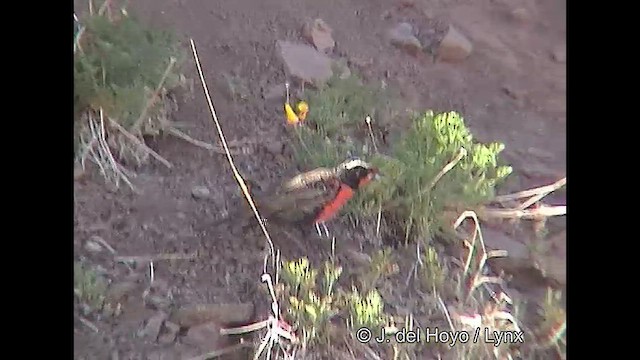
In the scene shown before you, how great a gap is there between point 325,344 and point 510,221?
0.33m

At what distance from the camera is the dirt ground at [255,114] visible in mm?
1001

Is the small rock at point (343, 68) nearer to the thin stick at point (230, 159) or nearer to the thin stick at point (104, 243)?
the thin stick at point (230, 159)

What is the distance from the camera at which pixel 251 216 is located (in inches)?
40.9

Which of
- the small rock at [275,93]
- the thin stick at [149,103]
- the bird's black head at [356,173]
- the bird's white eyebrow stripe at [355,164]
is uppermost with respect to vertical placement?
the small rock at [275,93]

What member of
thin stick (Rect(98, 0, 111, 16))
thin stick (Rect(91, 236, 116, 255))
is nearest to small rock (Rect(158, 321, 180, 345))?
thin stick (Rect(91, 236, 116, 255))

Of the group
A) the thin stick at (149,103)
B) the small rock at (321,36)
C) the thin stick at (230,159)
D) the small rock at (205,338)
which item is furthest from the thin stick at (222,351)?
the small rock at (321,36)

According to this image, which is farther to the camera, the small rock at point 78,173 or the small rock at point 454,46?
the small rock at point 454,46

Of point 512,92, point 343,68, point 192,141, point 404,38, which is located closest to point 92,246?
point 192,141

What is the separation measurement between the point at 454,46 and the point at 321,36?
8.2 inches
